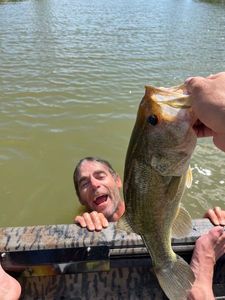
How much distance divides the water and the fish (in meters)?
3.05

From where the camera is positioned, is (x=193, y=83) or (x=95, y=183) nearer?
(x=193, y=83)

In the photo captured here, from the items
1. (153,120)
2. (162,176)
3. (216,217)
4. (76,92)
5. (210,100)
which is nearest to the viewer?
(210,100)

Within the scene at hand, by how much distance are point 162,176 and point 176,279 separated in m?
0.88

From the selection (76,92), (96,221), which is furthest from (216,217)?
(76,92)

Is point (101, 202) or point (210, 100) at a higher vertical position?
point (210, 100)

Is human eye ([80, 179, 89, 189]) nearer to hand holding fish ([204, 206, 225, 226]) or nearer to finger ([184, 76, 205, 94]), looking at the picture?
hand holding fish ([204, 206, 225, 226])

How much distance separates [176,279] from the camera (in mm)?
2682

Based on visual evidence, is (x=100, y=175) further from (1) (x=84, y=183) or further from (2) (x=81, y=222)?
(2) (x=81, y=222)

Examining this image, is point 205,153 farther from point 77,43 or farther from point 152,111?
point 77,43

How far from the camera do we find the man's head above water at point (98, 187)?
172 inches

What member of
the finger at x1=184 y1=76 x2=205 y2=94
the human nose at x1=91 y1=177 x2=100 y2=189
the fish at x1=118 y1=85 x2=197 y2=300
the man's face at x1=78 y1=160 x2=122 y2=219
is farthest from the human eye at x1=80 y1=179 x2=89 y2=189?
the finger at x1=184 y1=76 x2=205 y2=94

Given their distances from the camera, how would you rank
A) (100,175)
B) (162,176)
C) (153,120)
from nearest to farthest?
1. (153,120)
2. (162,176)
3. (100,175)

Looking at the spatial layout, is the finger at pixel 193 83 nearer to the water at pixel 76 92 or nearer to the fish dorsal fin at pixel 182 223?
the fish dorsal fin at pixel 182 223

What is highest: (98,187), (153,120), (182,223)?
(153,120)
